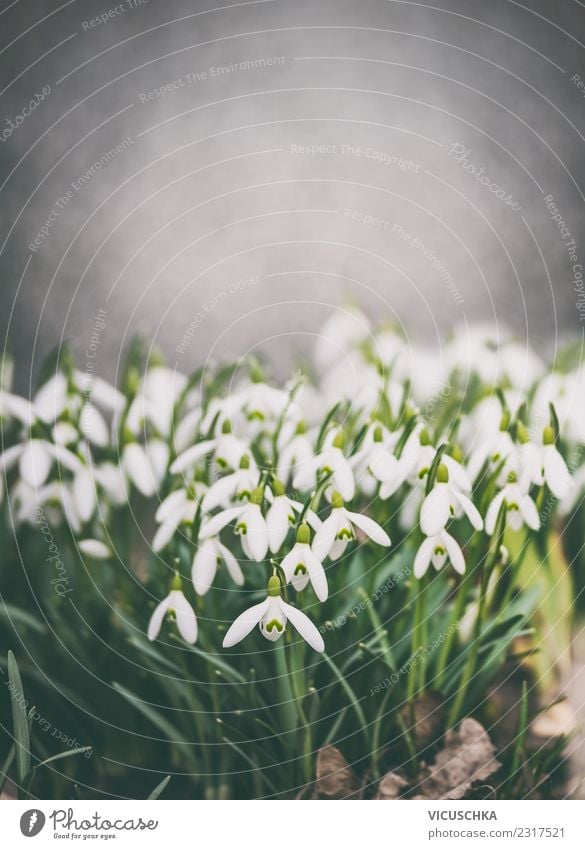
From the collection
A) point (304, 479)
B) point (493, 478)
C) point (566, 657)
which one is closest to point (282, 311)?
point (304, 479)

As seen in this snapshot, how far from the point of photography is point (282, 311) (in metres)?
0.93

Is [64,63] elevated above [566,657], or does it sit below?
above

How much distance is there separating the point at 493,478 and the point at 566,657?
0.28m

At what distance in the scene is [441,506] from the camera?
0.83 m

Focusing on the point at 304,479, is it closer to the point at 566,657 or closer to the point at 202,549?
the point at 202,549

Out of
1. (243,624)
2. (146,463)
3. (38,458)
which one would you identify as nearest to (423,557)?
(243,624)

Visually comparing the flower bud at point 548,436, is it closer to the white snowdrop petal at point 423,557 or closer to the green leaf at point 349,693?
the white snowdrop petal at point 423,557

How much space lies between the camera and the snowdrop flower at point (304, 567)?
81cm

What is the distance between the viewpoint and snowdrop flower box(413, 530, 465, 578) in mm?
835

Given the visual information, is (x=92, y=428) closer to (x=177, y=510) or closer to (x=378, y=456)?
(x=177, y=510)

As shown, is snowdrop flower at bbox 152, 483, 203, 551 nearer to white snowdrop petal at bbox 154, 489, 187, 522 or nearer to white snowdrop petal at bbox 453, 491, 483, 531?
white snowdrop petal at bbox 154, 489, 187, 522

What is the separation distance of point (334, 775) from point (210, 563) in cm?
31

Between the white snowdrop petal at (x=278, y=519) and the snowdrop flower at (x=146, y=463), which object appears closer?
the white snowdrop petal at (x=278, y=519)

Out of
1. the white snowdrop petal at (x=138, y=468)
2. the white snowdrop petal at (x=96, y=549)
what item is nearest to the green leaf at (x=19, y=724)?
the white snowdrop petal at (x=96, y=549)
